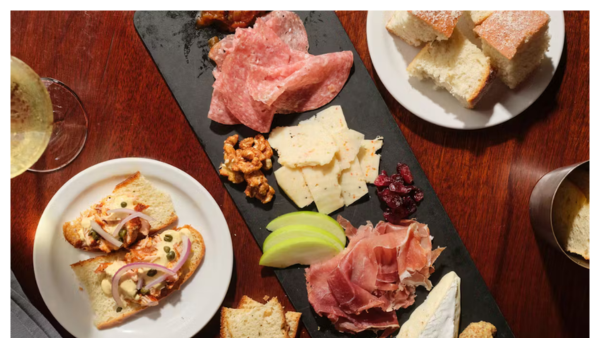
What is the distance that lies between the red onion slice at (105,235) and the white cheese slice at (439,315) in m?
1.35

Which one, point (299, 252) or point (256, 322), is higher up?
point (299, 252)

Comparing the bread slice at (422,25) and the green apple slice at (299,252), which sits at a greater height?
the bread slice at (422,25)

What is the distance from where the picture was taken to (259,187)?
1.99 meters

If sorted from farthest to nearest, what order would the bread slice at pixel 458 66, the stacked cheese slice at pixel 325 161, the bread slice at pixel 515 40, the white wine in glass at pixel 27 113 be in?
1. the stacked cheese slice at pixel 325 161
2. the bread slice at pixel 458 66
3. the bread slice at pixel 515 40
4. the white wine in glass at pixel 27 113

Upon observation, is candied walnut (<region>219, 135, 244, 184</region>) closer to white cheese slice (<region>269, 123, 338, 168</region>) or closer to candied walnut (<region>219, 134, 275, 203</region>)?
candied walnut (<region>219, 134, 275, 203</region>)

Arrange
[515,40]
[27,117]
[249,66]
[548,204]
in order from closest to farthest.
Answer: [27,117] → [515,40] → [548,204] → [249,66]

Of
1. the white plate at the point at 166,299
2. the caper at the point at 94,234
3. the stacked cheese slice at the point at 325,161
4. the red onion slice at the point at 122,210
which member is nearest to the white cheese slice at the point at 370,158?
the stacked cheese slice at the point at 325,161

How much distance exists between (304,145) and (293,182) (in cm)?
18

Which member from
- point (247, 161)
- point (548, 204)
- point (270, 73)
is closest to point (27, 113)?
point (247, 161)

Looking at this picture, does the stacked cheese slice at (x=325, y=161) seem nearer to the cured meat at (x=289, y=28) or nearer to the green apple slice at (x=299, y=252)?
the green apple slice at (x=299, y=252)

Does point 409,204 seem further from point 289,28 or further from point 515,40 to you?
point 289,28

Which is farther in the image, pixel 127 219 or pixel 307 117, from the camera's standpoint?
pixel 307 117

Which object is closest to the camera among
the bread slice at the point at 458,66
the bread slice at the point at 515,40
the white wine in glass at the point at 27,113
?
the white wine in glass at the point at 27,113

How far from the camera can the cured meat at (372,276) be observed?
1.98 meters
